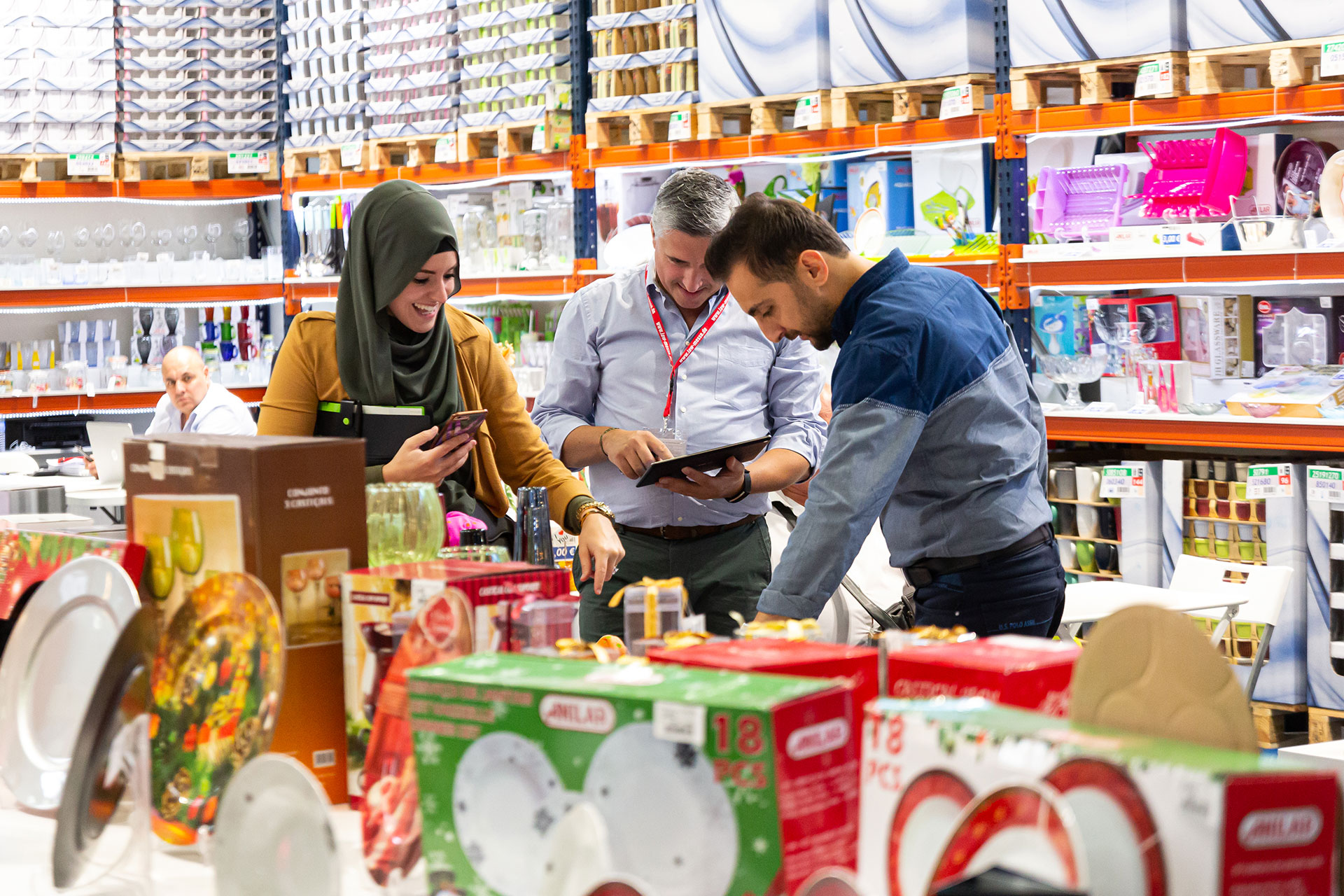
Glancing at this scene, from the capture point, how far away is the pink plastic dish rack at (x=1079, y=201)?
209 inches

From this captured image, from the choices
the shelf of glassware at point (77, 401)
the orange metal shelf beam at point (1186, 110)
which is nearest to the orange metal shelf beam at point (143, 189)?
the shelf of glassware at point (77, 401)

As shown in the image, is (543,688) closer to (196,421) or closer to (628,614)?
(628,614)

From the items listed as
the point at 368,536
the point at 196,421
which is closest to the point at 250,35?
the point at 196,421

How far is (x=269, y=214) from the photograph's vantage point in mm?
9375

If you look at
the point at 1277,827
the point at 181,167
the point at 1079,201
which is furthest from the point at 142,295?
the point at 1277,827

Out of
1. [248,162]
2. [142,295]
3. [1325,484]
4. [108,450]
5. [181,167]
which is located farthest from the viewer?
[181,167]

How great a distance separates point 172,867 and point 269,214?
8367 millimetres

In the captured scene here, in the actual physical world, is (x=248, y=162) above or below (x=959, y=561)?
above

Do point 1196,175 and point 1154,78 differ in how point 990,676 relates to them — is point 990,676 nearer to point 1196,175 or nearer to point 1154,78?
point 1154,78

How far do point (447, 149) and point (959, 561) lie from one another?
5.18 metres

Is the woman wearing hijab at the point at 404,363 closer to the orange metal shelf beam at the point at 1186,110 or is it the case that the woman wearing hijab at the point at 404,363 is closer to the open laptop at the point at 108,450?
the orange metal shelf beam at the point at 1186,110

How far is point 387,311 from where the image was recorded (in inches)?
109

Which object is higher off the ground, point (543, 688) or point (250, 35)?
point (250, 35)

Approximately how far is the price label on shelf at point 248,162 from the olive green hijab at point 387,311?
6307 millimetres
